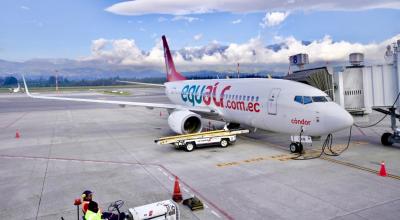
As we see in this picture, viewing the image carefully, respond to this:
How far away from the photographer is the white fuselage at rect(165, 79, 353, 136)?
15992 millimetres

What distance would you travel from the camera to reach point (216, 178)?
1376 centimetres

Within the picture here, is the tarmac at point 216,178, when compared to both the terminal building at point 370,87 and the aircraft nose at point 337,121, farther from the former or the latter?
the terminal building at point 370,87

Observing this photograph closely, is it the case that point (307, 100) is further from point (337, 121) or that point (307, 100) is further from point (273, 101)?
point (273, 101)

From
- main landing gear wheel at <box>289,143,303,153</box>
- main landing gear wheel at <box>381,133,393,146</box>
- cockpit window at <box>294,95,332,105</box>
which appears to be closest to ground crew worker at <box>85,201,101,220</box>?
cockpit window at <box>294,95,332,105</box>

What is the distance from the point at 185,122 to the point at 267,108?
19.8 feet

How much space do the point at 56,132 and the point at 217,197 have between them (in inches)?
867

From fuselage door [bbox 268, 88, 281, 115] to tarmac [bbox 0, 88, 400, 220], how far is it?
2330 mm

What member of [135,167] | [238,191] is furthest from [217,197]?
[135,167]

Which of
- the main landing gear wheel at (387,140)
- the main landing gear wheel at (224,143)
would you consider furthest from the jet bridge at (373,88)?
the main landing gear wheel at (224,143)

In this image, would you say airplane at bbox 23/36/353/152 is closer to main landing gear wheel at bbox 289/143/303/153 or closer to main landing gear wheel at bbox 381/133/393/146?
main landing gear wheel at bbox 289/143/303/153

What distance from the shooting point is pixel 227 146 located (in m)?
20.2

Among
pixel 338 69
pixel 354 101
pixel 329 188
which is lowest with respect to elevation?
pixel 329 188

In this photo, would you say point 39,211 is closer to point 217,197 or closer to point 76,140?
point 217,197

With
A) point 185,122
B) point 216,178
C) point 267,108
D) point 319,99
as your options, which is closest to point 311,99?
point 319,99
